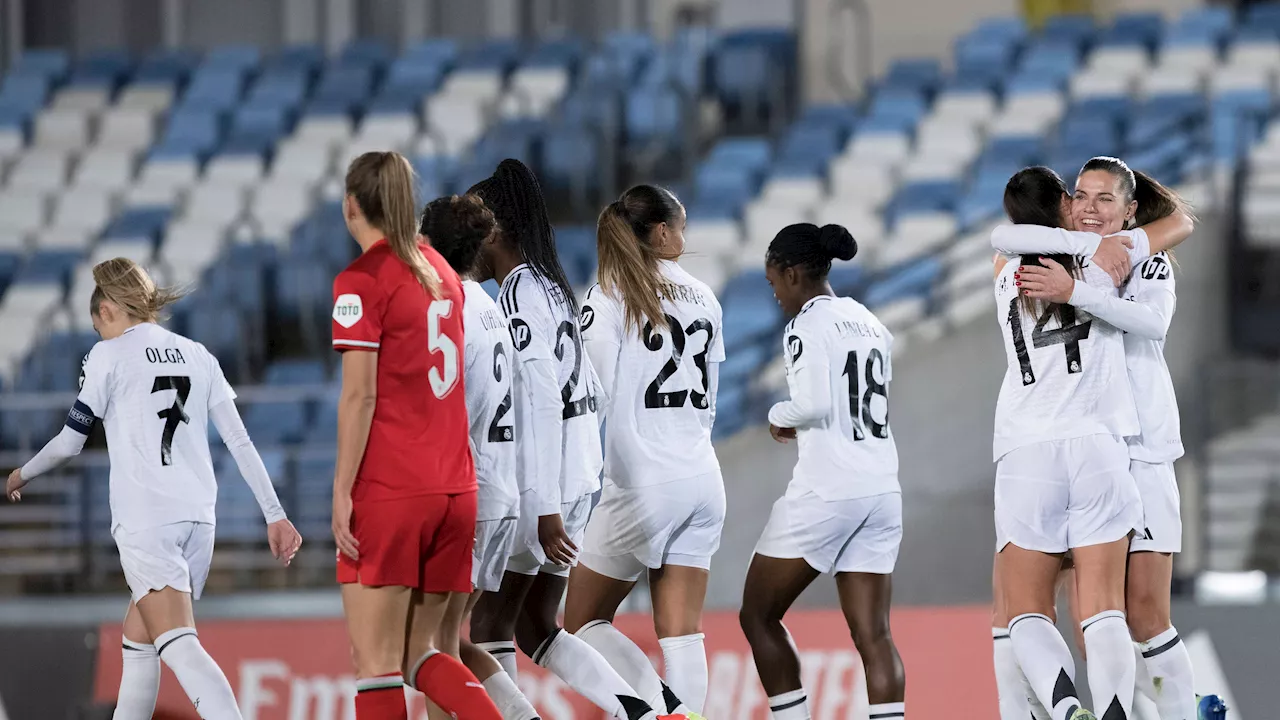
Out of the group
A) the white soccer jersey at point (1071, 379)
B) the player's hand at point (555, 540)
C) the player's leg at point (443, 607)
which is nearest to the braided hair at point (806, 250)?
the white soccer jersey at point (1071, 379)

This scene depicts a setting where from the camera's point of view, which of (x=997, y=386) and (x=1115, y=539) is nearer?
(x=1115, y=539)

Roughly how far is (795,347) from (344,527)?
175cm

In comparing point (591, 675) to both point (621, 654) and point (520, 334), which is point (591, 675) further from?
point (520, 334)

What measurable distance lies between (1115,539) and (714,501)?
1.32 m

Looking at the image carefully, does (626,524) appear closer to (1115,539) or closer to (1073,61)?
(1115,539)

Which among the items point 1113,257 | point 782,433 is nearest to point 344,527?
point 782,433

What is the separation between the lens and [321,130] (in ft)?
49.9

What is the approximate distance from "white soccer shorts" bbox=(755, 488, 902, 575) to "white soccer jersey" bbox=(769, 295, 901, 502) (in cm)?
4

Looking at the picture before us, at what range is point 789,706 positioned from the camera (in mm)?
5711

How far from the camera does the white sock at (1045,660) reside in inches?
202

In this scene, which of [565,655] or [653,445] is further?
[653,445]

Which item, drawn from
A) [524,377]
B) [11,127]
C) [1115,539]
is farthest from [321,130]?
[1115,539]

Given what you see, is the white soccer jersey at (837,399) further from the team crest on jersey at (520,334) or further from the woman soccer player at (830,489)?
the team crest on jersey at (520,334)

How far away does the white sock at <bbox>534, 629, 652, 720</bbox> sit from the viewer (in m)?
5.30
